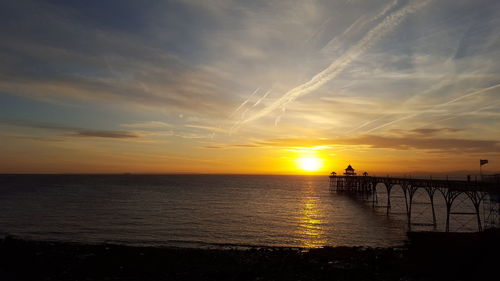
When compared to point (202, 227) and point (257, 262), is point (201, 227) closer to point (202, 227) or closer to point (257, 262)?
point (202, 227)

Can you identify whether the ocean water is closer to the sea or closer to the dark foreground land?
the sea

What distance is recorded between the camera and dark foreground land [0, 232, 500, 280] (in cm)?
2014

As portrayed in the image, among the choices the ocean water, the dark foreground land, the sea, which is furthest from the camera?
the ocean water

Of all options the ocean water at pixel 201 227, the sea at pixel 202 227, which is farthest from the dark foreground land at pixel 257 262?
the ocean water at pixel 201 227

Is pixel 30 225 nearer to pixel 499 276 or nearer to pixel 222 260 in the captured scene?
pixel 222 260

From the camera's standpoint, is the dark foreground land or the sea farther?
the sea

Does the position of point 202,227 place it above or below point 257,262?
below

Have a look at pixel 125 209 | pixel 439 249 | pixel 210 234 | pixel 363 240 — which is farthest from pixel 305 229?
pixel 125 209

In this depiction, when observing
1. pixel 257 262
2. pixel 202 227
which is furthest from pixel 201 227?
pixel 257 262

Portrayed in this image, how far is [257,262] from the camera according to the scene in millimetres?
24094

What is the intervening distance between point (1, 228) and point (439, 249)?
48336 millimetres

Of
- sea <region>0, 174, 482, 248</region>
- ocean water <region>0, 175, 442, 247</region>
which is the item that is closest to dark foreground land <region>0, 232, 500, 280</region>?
sea <region>0, 174, 482, 248</region>

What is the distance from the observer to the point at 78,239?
34.6 meters

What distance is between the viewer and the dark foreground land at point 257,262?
20141 millimetres
